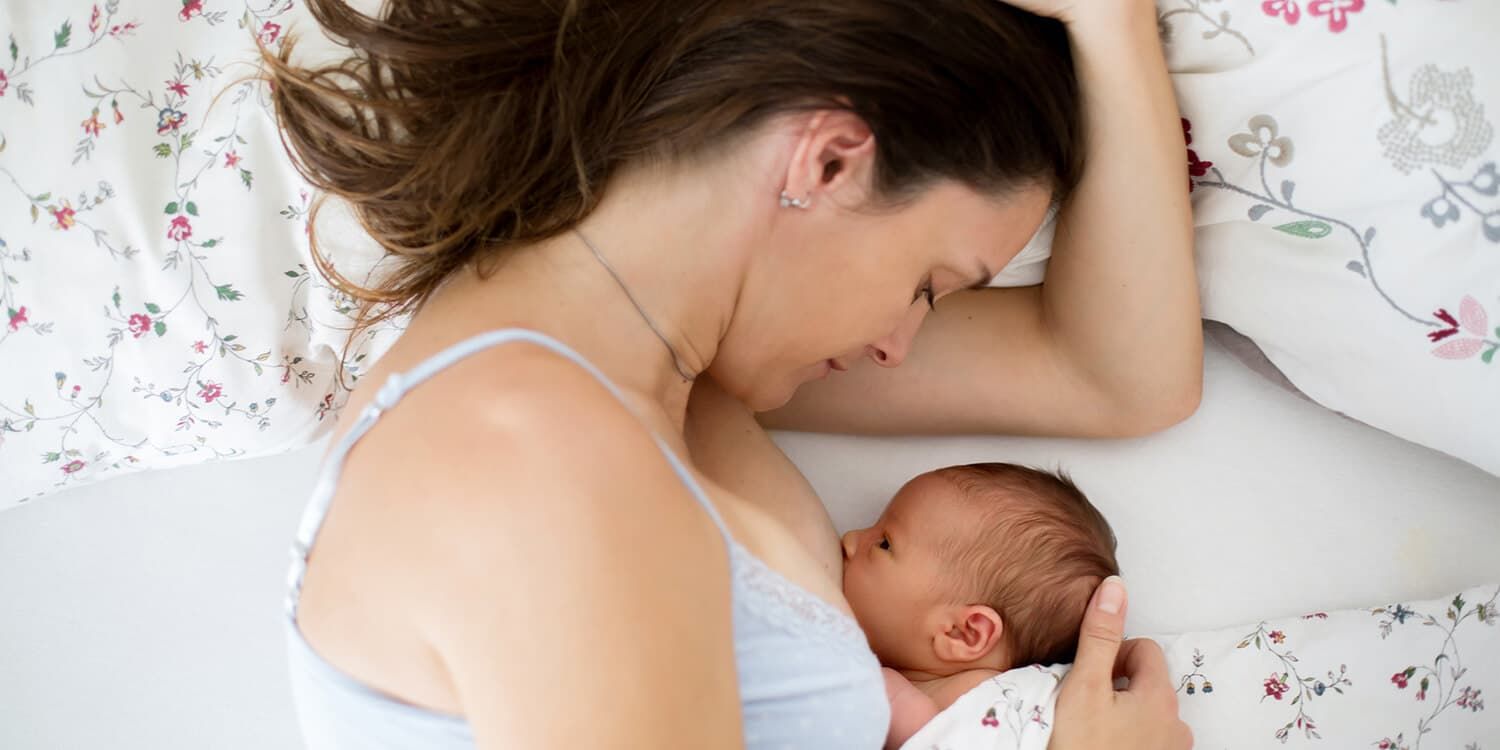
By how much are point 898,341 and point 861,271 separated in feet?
0.42

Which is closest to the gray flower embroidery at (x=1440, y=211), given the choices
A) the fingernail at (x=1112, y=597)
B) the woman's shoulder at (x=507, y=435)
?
the fingernail at (x=1112, y=597)

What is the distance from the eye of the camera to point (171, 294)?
1.39 metres

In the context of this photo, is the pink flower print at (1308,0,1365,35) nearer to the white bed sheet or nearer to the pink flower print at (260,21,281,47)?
the white bed sheet

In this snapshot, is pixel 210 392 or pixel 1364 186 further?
pixel 210 392

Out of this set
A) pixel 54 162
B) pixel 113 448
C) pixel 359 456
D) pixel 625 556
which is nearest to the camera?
pixel 625 556

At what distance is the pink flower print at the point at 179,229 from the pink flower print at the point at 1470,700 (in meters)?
1.51

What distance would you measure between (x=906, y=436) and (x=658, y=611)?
0.74m

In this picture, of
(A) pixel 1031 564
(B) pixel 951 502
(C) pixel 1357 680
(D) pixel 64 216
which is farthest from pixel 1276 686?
(D) pixel 64 216

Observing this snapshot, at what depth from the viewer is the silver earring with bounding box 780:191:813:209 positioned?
993 mm

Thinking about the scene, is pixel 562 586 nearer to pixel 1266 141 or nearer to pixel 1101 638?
pixel 1101 638

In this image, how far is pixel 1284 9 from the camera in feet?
3.98

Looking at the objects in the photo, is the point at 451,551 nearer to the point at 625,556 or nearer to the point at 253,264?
the point at 625,556

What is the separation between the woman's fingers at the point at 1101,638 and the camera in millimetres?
1266

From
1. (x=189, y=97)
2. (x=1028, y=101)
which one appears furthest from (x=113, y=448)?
(x=1028, y=101)
